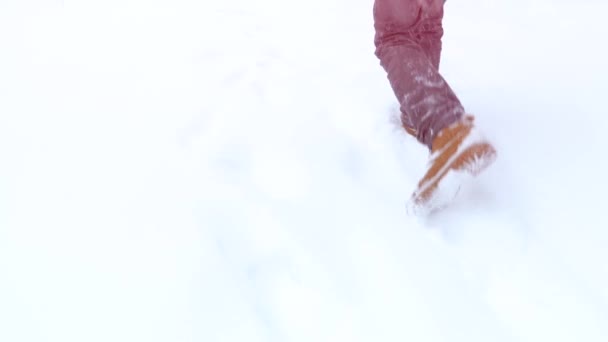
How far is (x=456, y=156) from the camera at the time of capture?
728 millimetres

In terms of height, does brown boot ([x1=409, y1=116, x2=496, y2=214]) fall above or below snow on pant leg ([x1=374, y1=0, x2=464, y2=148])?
below

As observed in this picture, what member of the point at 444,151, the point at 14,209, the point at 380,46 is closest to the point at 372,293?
the point at 444,151

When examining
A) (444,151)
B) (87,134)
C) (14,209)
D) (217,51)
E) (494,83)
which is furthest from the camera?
(217,51)

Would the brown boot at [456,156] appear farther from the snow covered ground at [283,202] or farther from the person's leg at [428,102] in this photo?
the snow covered ground at [283,202]

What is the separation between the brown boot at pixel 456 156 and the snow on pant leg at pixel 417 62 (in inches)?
0.9

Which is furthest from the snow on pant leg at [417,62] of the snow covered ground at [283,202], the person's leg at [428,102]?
the snow covered ground at [283,202]

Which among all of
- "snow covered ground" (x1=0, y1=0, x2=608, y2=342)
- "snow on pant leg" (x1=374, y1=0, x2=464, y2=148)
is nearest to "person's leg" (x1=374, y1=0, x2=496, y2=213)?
"snow on pant leg" (x1=374, y1=0, x2=464, y2=148)

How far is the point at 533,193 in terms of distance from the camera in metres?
0.90

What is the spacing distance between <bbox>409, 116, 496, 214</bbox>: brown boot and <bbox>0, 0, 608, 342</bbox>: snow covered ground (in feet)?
0.35

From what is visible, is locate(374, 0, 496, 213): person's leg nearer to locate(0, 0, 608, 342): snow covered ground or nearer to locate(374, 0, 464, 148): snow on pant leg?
locate(374, 0, 464, 148): snow on pant leg

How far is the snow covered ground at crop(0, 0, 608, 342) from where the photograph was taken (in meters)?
0.71

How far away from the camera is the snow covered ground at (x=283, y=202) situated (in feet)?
2.32

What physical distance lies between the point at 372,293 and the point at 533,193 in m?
0.39

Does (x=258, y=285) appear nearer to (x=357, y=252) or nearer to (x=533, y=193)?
(x=357, y=252)
